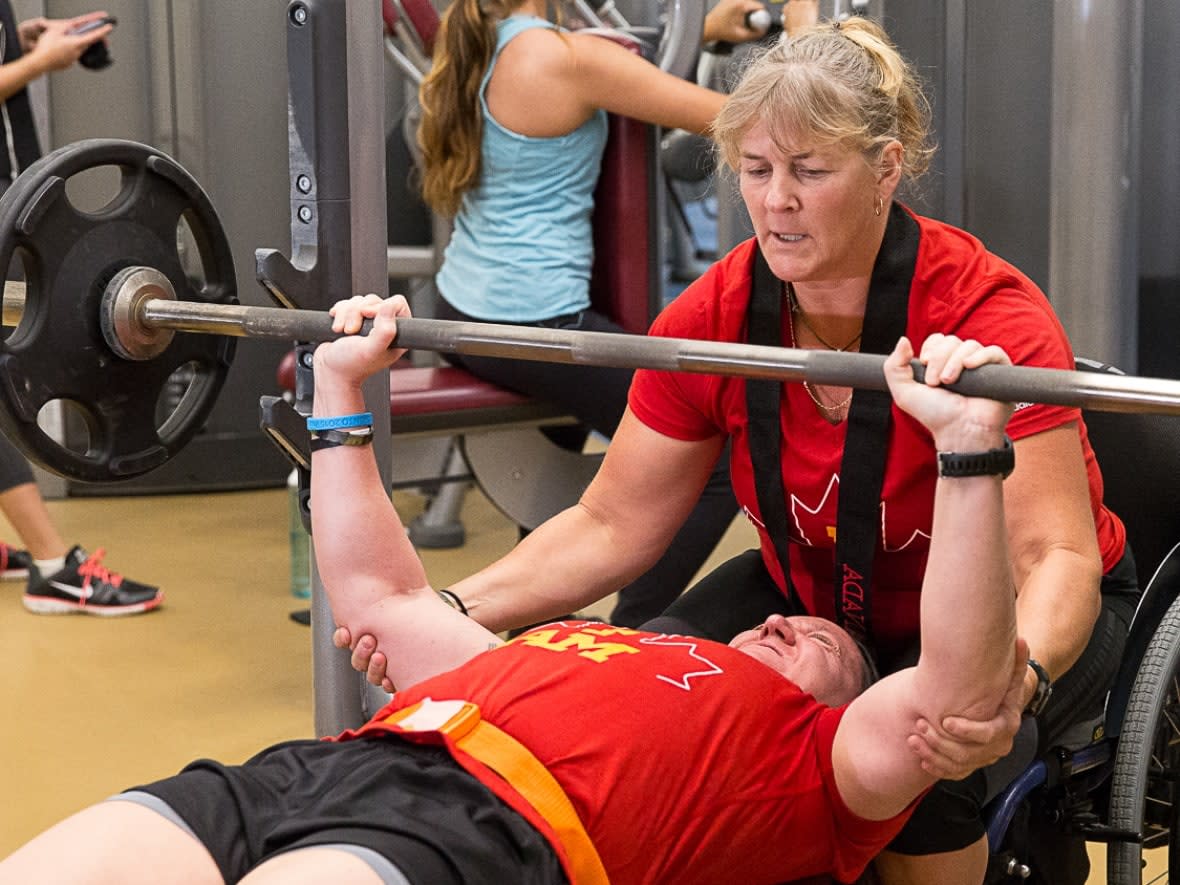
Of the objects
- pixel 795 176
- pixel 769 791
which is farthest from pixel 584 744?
pixel 795 176

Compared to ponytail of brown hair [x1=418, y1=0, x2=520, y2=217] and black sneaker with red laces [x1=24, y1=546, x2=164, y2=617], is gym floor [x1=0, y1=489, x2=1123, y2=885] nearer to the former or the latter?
black sneaker with red laces [x1=24, y1=546, x2=164, y2=617]

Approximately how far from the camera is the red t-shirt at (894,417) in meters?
1.66

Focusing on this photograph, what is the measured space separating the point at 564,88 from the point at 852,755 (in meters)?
1.83

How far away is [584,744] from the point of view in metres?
1.46

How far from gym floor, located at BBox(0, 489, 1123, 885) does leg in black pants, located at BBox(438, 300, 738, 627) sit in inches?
29.1

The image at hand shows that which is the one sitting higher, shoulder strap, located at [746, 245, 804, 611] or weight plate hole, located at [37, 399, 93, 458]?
shoulder strap, located at [746, 245, 804, 611]

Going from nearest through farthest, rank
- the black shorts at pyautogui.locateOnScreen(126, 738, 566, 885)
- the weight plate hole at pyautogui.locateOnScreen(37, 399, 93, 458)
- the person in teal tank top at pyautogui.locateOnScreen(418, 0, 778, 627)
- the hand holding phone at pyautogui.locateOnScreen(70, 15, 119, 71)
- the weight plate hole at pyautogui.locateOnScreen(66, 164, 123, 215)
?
the black shorts at pyautogui.locateOnScreen(126, 738, 566, 885) < the person in teal tank top at pyautogui.locateOnScreen(418, 0, 778, 627) < the hand holding phone at pyautogui.locateOnScreen(70, 15, 119, 71) < the weight plate hole at pyautogui.locateOnScreen(66, 164, 123, 215) < the weight plate hole at pyautogui.locateOnScreen(37, 399, 93, 458)

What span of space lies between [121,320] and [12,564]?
2482mm

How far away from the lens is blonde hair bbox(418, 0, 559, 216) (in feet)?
9.77

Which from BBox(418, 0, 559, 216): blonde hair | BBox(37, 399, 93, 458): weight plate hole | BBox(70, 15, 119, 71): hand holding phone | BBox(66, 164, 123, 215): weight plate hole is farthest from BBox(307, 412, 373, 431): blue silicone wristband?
BBox(37, 399, 93, 458): weight plate hole

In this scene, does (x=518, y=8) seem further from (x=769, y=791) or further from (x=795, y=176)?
(x=769, y=791)

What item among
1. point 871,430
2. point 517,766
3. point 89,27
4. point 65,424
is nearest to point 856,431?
point 871,430

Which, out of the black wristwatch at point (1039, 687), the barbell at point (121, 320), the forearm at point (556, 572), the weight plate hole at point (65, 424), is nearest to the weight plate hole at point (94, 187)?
the weight plate hole at point (65, 424)

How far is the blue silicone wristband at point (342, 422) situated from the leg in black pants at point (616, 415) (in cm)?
111
